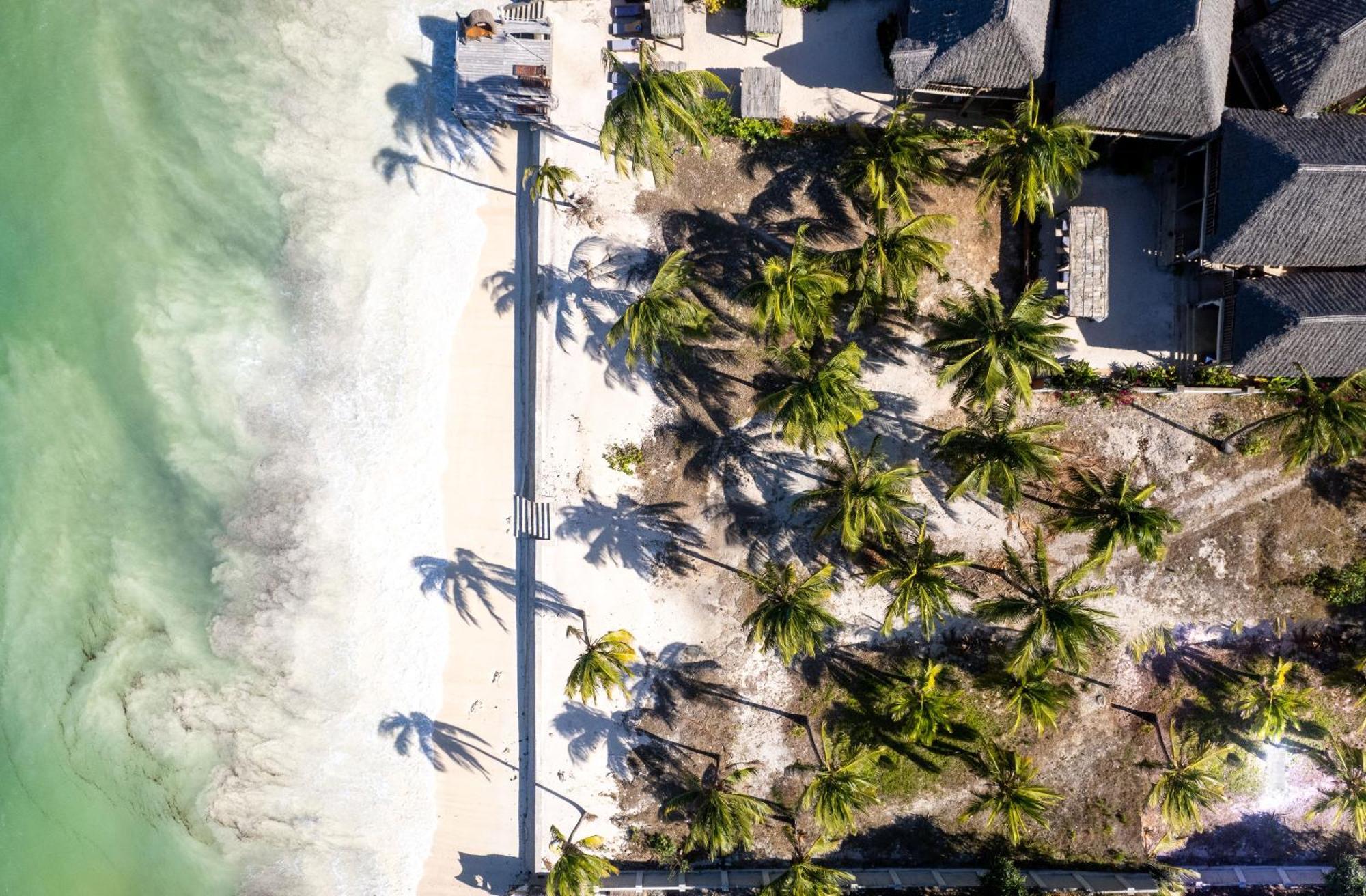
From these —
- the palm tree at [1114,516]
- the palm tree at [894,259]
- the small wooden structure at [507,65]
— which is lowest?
the palm tree at [1114,516]

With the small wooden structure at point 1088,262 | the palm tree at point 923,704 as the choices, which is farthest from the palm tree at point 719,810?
the small wooden structure at point 1088,262

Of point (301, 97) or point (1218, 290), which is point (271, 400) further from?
point (1218, 290)

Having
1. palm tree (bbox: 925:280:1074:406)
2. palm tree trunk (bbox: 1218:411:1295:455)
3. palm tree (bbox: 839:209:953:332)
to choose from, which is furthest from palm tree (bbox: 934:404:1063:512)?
palm tree trunk (bbox: 1218:411:1295:455)

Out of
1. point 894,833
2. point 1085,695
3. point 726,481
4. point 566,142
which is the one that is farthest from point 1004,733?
point 566,142

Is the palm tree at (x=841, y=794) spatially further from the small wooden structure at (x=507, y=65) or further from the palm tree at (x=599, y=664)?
the small wooden structure at (x=507, y=65)

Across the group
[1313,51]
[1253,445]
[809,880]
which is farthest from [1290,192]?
[809,880]

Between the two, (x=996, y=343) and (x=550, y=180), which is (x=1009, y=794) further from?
(x=550, y=180)
